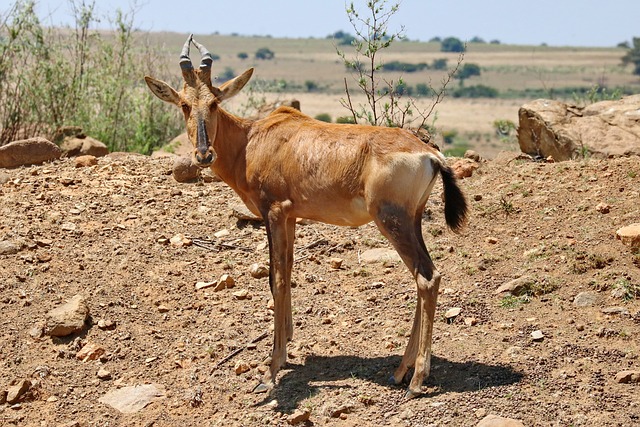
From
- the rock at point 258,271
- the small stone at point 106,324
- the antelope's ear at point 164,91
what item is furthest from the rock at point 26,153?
the antelope's ear at point 164,91

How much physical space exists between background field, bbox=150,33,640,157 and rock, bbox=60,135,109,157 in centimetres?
586

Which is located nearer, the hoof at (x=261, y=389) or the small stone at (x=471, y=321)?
the hoof at (x=261, y=389)

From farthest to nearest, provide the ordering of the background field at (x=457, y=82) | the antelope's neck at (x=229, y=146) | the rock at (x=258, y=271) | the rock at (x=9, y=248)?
the background field at (x=457, y=82), the rock at (x=9, y=248), the rock at (x=258, y=271), the antelope's neck at (x=229, y=146)

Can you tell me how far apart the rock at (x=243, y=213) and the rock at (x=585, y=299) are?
4260 millimetres

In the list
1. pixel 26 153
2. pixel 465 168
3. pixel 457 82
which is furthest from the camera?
pixel 457 82

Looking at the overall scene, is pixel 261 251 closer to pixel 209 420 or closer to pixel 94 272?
pixel 94 272

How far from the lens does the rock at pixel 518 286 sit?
945cm

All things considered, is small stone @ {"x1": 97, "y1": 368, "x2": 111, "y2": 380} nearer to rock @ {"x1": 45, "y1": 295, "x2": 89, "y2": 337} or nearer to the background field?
rock @ {"x1": 45, "y1": 295, "x2": 89, "y2": 337}

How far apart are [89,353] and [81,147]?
5744 millimetres

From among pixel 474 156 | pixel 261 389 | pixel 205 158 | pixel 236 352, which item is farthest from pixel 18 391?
pixel 474 156

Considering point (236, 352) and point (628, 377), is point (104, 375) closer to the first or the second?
point (236, 352)

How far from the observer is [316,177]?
858 cm

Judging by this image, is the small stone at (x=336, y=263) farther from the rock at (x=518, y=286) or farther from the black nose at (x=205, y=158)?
the black nose at (x=205, y=158)

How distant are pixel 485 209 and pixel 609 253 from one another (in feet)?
6.71
